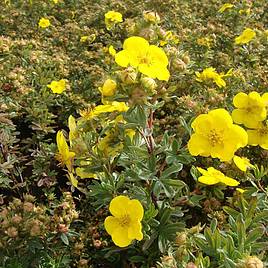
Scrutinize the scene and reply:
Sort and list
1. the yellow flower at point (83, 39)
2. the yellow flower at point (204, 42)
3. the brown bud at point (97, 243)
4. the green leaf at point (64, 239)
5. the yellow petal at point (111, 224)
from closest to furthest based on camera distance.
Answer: the yellow petal at point (111, 224), the green leaf at point (64, 239), the brown bud at point (97, 243), the yellow flower at point (204, 42), the yellow flower at point (83, 39)

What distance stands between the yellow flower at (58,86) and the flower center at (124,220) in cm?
163

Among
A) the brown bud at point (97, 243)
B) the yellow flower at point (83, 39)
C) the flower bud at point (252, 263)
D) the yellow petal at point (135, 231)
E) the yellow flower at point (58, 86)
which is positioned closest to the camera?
the flower bud at point (252, 263)

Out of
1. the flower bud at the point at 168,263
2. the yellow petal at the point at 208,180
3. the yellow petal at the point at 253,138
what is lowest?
the yellow petal at the point at 208,180

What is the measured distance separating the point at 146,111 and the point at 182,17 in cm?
307

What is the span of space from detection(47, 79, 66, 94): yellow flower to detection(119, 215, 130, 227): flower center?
1.63 m

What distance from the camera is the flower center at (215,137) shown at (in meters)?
1.94

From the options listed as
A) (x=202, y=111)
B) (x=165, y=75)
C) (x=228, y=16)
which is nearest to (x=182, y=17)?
(x=228, y=16)

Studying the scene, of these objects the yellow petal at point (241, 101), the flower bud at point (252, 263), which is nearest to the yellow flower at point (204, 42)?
the yellow petal at point (241, 101)

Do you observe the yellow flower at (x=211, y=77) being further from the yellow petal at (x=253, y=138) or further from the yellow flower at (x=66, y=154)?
the yellow flower at (x=66, y=154)

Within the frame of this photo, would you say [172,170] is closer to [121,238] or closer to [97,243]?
[121,238]

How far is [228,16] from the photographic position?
15.7ft

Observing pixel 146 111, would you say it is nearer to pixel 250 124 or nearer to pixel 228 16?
pixel 250 124

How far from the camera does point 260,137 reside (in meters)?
2.23

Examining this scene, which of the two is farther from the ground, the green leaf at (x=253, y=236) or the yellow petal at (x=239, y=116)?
the yellow petal at (x=239, y=116)
